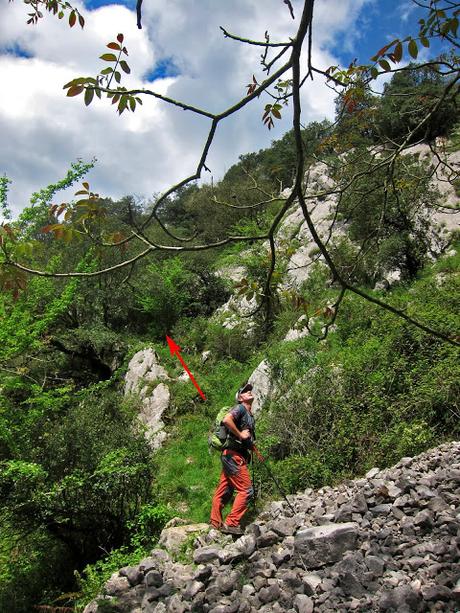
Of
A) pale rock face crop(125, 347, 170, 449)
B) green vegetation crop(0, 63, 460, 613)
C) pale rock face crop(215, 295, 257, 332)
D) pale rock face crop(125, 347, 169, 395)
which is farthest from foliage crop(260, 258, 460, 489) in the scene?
pale rock face crop(215, 295, 257, 332)

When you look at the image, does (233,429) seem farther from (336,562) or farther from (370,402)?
(370,402)

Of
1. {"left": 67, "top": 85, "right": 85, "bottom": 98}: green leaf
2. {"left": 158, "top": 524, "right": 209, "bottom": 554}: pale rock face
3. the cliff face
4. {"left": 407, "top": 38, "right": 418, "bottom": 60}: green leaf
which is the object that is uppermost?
{"left": 67, "top": 85, "right": 85, "bottom": 98}: green leaf

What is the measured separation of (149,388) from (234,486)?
25.3ft

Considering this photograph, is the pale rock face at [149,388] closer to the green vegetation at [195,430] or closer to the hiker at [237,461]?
the green vegetation at [195,430]

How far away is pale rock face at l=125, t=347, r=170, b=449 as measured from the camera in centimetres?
1151

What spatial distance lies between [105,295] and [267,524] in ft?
46.4

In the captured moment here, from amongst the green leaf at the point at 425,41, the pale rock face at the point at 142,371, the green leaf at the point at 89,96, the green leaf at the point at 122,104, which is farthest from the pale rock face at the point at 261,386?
the green leaf at the point at 89,96

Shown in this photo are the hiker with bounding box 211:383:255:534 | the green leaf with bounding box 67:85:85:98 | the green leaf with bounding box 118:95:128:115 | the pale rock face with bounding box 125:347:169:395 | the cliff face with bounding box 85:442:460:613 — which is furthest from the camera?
the pale rock face with bounding box 125:347:169:395

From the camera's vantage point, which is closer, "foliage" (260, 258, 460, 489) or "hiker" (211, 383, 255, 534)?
"hiker" (211, 383, 255, 534)

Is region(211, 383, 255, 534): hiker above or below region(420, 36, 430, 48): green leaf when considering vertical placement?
below

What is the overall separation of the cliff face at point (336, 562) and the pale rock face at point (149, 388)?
6.33 m

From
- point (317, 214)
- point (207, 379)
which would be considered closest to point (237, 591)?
point (207, 379)

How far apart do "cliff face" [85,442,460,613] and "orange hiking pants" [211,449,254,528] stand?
1.35ft

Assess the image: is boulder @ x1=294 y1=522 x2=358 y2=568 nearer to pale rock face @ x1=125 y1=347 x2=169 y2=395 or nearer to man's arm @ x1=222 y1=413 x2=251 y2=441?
man's arm @ x1=222 y1=413 x2=251 y2=441
